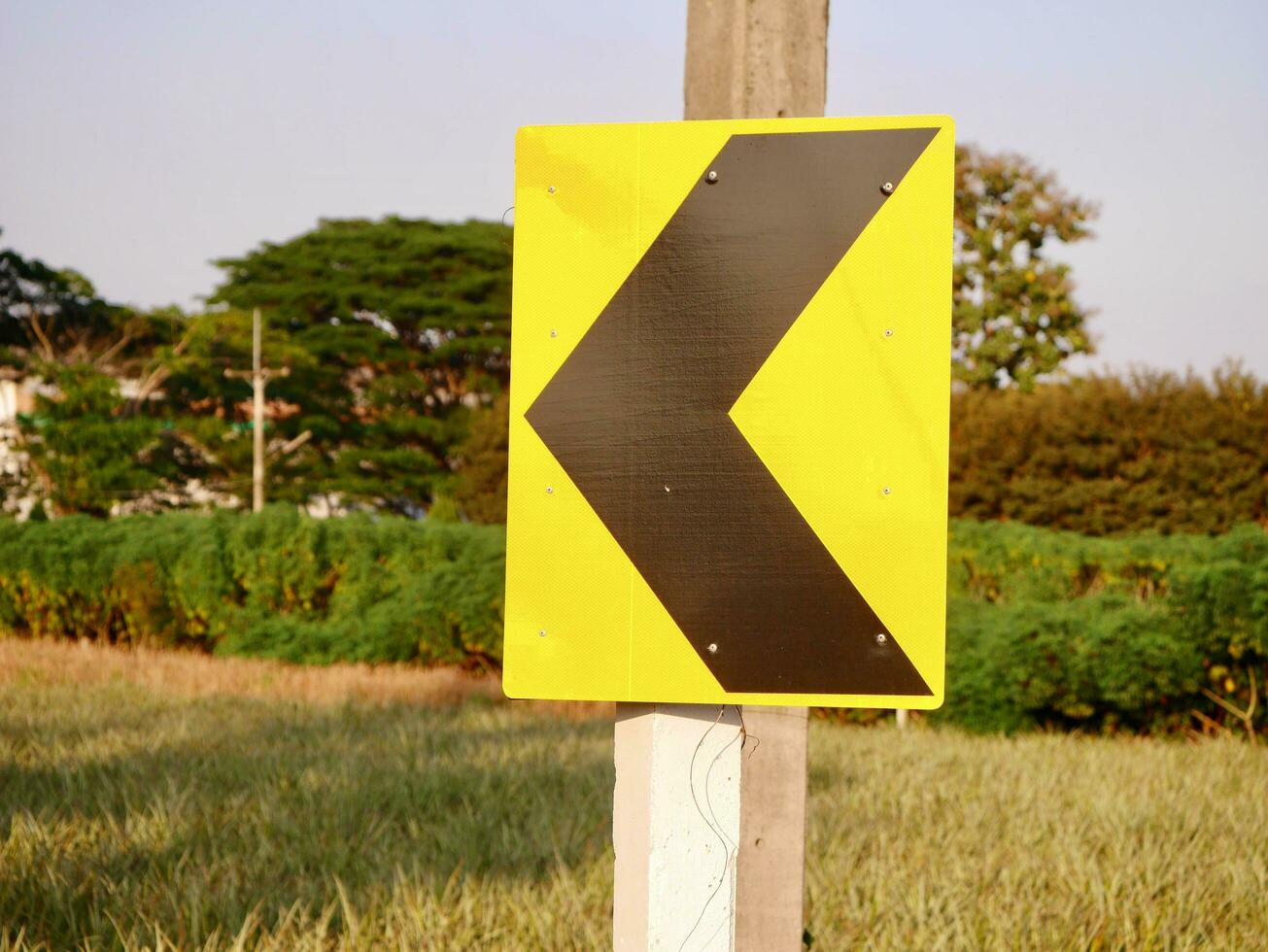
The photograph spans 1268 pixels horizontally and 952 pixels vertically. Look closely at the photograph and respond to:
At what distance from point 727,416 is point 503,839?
304 centimetres

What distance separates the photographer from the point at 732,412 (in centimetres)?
168

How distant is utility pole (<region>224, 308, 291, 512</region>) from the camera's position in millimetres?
27719

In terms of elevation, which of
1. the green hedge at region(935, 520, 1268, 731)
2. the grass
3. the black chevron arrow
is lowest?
the grass

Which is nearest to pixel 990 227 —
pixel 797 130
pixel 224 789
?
pixel 224 789

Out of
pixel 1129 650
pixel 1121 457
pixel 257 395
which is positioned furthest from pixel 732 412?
pixel 257 395

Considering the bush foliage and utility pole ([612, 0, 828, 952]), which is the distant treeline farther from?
utility pole ([612, 0, 828, 952])

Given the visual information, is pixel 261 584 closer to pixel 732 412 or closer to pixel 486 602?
pixel 486 602

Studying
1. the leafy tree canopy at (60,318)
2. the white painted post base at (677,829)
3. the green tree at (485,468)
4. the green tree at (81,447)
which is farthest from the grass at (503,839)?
the leafy tree canopy at (60,318)

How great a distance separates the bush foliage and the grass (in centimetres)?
728

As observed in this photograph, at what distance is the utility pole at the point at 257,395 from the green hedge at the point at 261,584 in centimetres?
1534

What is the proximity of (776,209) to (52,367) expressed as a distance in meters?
26.8

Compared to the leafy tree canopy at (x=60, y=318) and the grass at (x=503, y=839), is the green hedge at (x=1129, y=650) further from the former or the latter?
the leafy tree canopy at (x=60, y=318)

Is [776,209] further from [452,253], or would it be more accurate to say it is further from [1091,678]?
[452,253]

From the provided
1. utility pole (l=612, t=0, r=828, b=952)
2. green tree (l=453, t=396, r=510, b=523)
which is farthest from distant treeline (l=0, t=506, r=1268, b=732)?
green tree (l=453, t=396, r=510, b=523)
